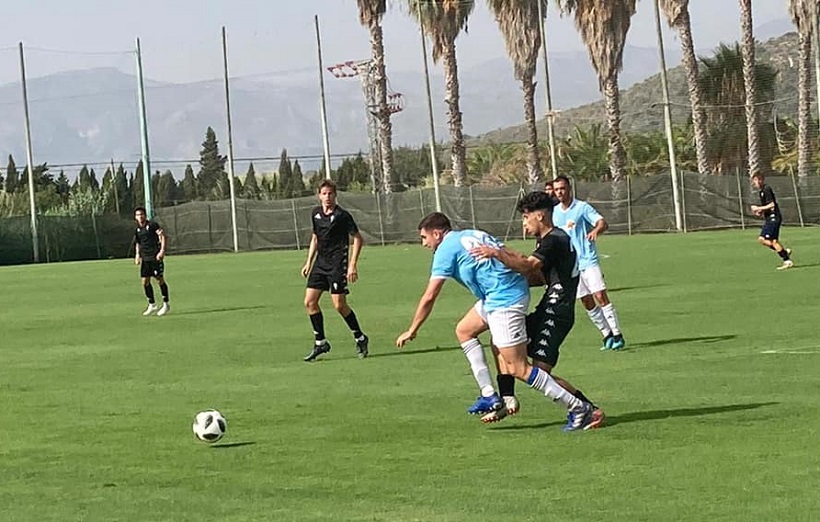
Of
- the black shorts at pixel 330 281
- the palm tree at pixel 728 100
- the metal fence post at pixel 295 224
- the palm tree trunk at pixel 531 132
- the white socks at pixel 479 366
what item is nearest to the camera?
the white socks at pixel 479 366

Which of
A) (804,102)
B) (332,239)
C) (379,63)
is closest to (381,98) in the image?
(379,63)

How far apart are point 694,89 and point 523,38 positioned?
11.6 m

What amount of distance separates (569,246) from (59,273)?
3659cm

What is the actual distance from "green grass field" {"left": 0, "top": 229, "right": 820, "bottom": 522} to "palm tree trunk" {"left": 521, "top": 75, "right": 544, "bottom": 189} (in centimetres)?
4122

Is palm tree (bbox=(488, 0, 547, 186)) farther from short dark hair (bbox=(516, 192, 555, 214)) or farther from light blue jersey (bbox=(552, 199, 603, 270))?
short dark hair (bbox=(516, 192, 555, 214))

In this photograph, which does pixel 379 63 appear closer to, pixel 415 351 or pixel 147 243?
pixel 147 243

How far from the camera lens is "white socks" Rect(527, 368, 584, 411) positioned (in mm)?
10484

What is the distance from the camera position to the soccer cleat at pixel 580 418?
34.6 ft

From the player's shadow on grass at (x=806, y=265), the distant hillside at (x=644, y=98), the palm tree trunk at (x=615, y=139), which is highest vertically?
the distant hillside at (x=644, y=98)

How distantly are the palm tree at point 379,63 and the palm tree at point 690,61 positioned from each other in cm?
1395

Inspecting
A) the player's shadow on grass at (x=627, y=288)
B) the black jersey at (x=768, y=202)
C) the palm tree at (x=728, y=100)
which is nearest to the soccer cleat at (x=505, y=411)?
the player's shadow on grass at (x=627, y=288)

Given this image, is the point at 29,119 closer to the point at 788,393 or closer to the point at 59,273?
the point at 59,273

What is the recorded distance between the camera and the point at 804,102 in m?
54.0

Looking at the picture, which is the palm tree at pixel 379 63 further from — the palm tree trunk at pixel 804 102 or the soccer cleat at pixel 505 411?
the soccer cleat at pixel 505 411
